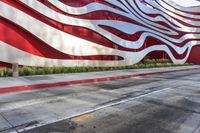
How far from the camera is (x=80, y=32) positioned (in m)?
20.1

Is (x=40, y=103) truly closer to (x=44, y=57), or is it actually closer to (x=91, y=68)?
(x=44, y=57)

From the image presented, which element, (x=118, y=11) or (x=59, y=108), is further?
(x=118, y=11)

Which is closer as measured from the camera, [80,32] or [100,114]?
[100,114]

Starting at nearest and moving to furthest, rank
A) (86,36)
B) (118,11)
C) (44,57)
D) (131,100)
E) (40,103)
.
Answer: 1. (40,103)
2. (131,100)
3. (44,57)
4. (86,36)
5. (118,11)

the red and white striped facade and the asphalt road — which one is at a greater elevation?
the red and white striped facade

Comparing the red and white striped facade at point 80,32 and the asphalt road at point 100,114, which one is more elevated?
the red and white striped facade at point 80,32

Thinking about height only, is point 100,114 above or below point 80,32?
below

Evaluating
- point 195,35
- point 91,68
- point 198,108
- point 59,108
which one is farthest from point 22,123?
point 195,35

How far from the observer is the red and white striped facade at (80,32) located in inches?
581

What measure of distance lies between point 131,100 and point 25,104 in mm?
3786

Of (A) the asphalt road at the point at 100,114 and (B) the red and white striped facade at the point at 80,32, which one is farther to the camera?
(B) the red and white striped facade at the point at 80,32

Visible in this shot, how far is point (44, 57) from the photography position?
16.5m

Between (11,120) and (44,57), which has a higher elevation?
(44,57)

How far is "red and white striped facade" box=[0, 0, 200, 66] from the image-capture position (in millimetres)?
14758
